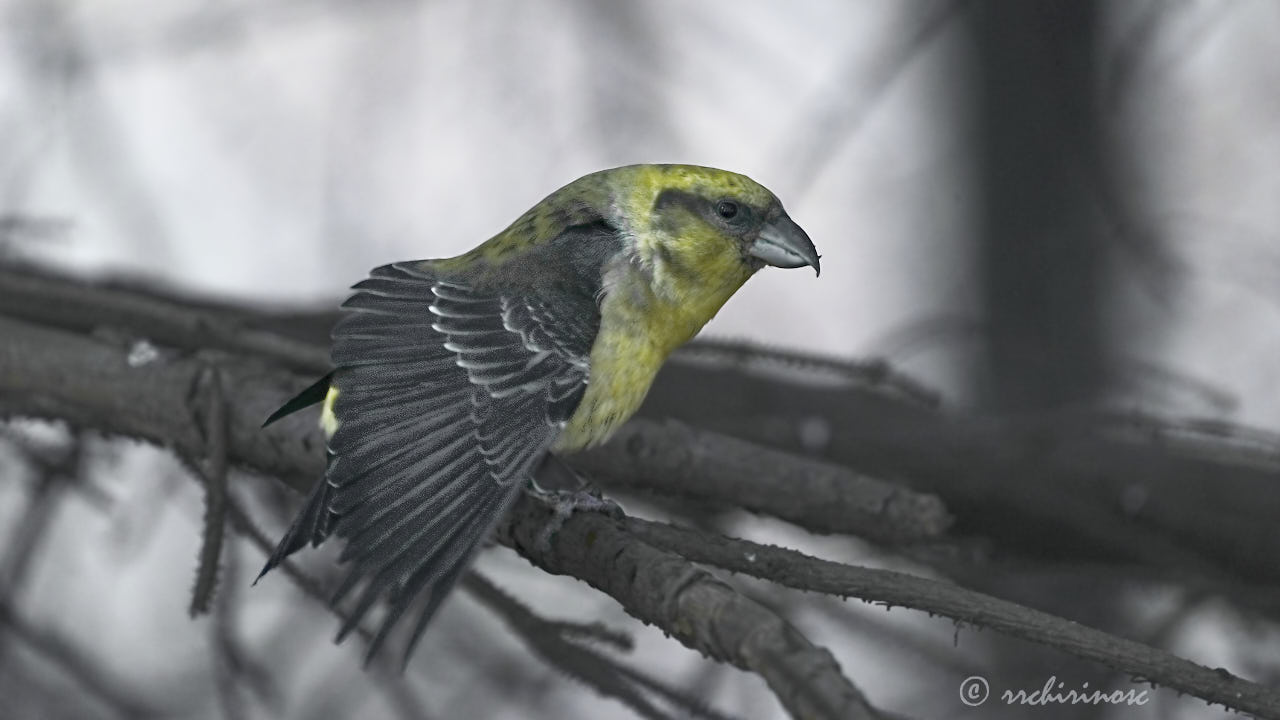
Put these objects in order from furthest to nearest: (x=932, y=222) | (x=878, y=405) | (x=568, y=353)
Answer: (x=932, y=222)
(x=878, y=405)
(x=568, y=353)

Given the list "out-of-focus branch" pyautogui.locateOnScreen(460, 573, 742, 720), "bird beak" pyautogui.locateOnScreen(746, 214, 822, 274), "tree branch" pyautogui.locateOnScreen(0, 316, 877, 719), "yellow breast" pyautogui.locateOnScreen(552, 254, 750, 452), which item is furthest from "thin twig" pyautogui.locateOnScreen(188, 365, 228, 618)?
"bird beak" pyautogui.locateOnScreen(746, 214, 822, 274)

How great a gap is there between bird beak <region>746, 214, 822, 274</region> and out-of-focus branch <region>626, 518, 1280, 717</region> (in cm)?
100

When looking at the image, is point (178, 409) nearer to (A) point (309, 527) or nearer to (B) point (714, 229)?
(A) point (309, 527)

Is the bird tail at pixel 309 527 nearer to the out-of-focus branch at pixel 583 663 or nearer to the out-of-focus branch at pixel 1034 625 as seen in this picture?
the out-of-focus branch at pixel 583 663

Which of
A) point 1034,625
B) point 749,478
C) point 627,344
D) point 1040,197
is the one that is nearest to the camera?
point 1034,625

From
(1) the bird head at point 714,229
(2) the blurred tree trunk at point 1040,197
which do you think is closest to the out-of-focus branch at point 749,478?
(1) the bird head at point 714,229

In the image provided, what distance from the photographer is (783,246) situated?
10.5ft

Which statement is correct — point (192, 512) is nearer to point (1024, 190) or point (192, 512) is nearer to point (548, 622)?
point (548, 622)

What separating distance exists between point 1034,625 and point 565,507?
108cm

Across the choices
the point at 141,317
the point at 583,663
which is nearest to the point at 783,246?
the point at 583,663

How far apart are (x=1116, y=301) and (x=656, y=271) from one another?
10.9ft

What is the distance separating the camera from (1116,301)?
5883 mm

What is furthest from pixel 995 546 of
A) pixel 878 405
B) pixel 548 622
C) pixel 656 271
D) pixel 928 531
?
pixel 548 622

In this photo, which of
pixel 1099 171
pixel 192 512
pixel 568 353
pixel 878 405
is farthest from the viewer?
pixel 1099 171
